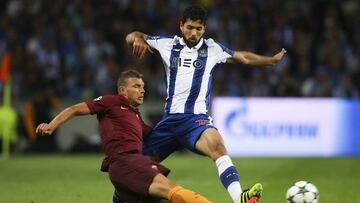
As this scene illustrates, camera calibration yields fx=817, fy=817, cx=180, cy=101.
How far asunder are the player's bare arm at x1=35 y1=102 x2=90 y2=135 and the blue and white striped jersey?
1.19 m

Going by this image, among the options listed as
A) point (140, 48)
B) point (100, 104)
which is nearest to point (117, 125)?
point (100, 104)

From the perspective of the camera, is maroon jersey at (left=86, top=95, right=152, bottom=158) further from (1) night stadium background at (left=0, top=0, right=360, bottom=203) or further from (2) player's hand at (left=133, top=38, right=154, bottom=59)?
(1) night stadium background at (left=0, top=0, right=360, bottom=203)

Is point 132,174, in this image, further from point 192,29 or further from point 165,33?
point 165,33

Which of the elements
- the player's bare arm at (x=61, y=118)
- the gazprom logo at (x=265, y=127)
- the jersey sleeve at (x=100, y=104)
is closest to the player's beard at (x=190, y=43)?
the jersey sleeve at (x=100, y=104)

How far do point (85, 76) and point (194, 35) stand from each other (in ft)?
39.6

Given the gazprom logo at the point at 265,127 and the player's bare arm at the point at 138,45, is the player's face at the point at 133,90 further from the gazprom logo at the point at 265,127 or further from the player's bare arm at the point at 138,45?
the gazprom logo at the point at 265,127

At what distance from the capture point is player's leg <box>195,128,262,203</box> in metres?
7.71

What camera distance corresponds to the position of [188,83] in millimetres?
8492

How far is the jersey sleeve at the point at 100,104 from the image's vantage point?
769cm

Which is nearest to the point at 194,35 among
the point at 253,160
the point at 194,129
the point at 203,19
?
the point at 203,19

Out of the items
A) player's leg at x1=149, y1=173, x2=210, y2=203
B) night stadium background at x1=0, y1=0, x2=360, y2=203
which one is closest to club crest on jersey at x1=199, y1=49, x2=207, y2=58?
player's leg at x1=149, y1=173, x2=210, y2=203

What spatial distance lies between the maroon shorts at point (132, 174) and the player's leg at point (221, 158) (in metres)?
0.64

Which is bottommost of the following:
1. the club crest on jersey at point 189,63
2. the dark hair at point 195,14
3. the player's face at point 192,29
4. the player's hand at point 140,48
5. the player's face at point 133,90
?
the player's face at point 133,90

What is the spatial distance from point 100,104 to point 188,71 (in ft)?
3.90
